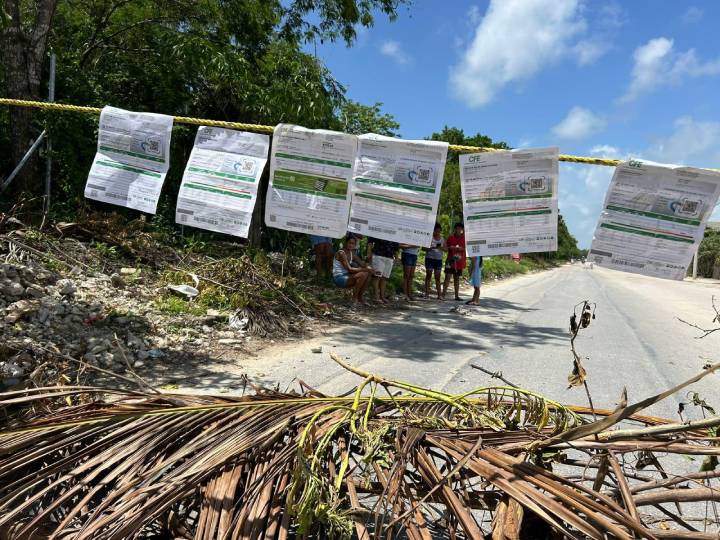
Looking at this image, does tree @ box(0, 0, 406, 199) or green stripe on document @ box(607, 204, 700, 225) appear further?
tree @ box(0, 0, 406, 199)

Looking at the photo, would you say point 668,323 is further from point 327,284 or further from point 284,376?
point 284,376

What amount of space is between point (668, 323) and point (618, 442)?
31.3 ft

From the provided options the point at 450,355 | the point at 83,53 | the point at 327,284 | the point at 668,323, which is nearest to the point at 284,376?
the point at 450,355

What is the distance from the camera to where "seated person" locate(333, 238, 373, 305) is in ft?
26.2

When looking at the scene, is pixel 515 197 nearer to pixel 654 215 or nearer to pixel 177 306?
pixel 654 215

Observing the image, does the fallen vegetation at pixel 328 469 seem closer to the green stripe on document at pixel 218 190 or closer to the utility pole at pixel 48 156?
the green stripe on document at pixel 218 190

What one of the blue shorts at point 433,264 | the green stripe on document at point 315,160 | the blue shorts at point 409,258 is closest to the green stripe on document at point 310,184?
the green stripe on document at point 315,160

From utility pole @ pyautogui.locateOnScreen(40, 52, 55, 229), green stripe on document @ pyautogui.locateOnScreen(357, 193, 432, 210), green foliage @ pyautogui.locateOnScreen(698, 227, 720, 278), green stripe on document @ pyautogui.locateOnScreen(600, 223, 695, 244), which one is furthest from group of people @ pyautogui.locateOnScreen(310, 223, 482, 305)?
green foliage @ pyautogui.locateOnScreen(698, 227, 720, 278)

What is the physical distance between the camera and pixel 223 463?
3.91 feet

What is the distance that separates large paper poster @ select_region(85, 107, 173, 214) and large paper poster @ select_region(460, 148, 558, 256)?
2.42 metres

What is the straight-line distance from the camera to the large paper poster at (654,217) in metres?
2.78

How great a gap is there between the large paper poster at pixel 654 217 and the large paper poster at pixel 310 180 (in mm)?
1688

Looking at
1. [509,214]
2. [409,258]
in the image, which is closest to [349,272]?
[409,258]

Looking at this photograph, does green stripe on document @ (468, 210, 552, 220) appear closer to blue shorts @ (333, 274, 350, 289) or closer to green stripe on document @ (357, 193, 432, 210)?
green stripe on document @ (357, 193, 432, 210)
